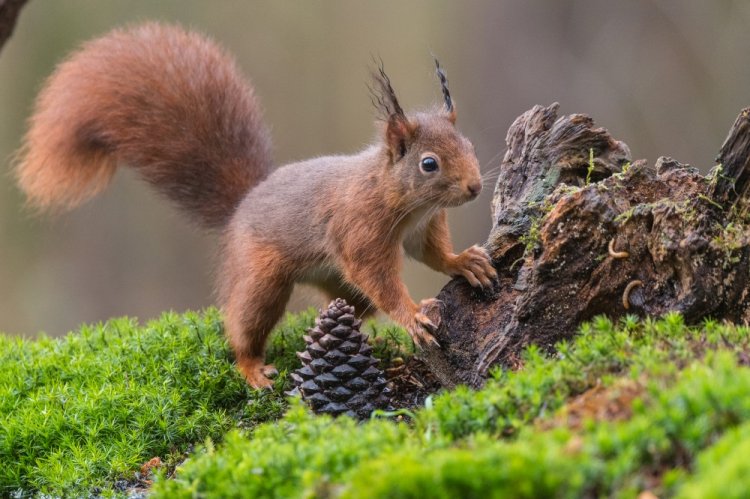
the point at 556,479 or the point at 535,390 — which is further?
the point at 535,390

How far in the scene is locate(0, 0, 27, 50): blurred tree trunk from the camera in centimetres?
388

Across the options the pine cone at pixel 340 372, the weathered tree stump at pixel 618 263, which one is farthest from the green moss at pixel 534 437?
the pine cone at pixel 340 372

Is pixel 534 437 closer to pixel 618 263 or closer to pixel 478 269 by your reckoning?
pixel 618 263

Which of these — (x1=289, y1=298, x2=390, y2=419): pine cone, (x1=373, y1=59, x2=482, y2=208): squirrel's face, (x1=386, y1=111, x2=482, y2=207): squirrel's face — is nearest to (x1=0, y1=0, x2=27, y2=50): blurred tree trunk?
(x1=373, y1=59, x2=482, y2=208): squirrel's face

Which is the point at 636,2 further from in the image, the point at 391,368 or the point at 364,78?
the point at 391,368

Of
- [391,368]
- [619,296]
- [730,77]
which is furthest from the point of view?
[730,77]

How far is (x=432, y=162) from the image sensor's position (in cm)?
328

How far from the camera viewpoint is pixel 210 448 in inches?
92.2

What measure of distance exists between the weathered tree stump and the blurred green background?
3.46m

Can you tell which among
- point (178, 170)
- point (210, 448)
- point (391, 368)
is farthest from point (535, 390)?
point (178, 170)

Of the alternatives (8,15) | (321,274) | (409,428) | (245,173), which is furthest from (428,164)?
(8,15)

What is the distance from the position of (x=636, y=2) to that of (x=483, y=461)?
5396 millimetres

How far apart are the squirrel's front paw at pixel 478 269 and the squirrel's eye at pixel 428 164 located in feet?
1.35

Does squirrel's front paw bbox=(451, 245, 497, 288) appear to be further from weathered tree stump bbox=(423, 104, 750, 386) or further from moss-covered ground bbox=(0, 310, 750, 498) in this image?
moss-covered ground bbox=(0, 310, 750, 498)
